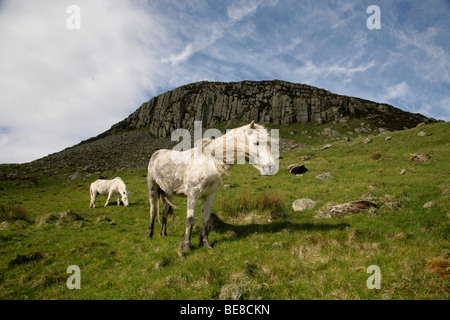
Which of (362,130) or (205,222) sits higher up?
(362,130)

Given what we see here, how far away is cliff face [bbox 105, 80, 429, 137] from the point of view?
247ft

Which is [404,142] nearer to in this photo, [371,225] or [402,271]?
[371,225]

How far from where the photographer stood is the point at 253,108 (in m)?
88.3

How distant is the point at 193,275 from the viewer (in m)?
4.69

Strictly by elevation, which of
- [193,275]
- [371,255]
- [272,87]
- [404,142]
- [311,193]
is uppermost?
[272,87]

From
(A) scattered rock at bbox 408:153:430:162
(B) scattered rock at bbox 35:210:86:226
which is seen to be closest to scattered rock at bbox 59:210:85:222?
(B) scattered rock at bbox 35:210:86:226

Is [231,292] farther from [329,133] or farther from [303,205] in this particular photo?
[329,133]

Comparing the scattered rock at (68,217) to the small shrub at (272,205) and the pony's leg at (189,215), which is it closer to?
the pony's leg at (189,215)

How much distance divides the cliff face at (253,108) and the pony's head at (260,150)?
72.5m

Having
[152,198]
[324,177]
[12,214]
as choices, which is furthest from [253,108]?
[152,198]

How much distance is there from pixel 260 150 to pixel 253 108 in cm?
8634

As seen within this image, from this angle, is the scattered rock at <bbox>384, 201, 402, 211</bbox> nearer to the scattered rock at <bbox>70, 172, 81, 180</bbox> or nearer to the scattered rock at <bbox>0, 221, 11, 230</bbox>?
the scattered rock at <bbox>0, 221, 11, 230</bbox>

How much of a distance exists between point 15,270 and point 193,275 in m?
5.25
